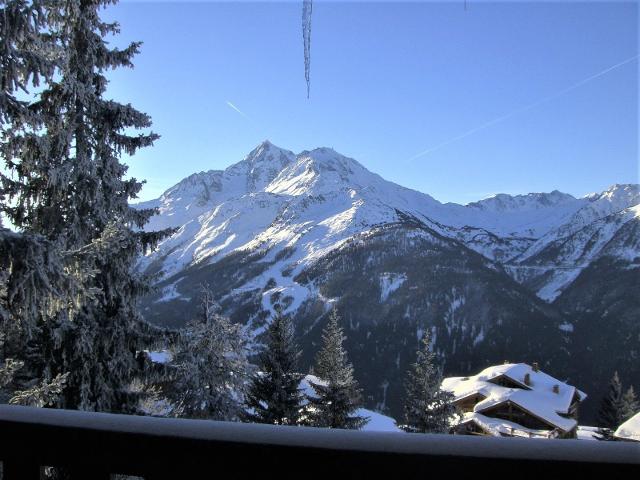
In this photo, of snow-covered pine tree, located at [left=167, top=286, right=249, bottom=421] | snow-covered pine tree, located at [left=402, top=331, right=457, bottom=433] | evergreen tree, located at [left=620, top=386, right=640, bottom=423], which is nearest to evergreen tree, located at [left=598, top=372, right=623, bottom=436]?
evergreen tree, located at [left=620, top=386, right=640, bottom=423]

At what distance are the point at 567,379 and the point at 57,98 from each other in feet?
360

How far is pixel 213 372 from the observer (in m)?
14.6

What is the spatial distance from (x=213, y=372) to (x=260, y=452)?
1427 cm

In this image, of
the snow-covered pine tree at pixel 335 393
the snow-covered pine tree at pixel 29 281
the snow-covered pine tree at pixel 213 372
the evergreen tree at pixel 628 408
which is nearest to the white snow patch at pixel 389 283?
the evergreen tree at pixel 628 408

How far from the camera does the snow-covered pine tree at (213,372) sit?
1399 cm

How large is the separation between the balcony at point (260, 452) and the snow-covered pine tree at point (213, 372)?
12671 mm

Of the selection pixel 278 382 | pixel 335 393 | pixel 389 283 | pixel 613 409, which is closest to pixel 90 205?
pixel 278 382

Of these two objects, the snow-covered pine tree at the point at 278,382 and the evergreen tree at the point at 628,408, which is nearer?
the snow-covered pine tree at the point at 278,382

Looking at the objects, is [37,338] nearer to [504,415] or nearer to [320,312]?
[504,415]

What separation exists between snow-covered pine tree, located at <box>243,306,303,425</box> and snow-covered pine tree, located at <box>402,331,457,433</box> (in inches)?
231

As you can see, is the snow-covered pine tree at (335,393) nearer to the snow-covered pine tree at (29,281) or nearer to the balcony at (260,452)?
the snow-covered pine tree at (29,281)

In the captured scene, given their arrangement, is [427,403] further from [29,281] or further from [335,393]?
[29,281]

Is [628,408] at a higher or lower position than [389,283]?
lower

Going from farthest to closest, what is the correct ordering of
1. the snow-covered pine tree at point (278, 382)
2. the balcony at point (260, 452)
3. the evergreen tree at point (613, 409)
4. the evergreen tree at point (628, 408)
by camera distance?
the evergreen tree at point (613, 409) → the evergreen tree at point (628, 408) → the snow-covered pine tree at point (278, 382) → the balcony at point (260, 452)
